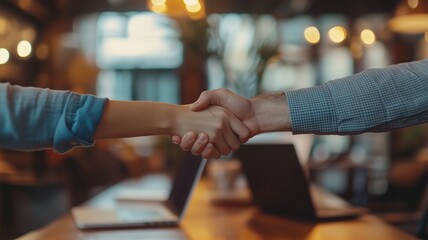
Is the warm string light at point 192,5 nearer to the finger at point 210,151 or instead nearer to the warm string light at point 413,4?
the warm string light at point 413,4

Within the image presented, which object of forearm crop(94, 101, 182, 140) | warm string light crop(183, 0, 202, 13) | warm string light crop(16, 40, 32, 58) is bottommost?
warm string light crop(16, 40, 32, 58)

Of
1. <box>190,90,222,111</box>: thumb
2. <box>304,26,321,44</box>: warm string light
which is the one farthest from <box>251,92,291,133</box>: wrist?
<box>304,26,321,44</box>: warm string light

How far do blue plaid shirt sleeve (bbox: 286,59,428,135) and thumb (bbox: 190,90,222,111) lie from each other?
296 mm

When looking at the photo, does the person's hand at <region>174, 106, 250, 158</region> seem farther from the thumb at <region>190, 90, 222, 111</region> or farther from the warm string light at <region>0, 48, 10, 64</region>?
the warm string light at <region>0, 48, 10, 64</region>

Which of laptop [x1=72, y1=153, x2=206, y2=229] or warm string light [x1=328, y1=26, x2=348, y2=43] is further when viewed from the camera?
warm string light [x1=328, y1=26, x2=348, y2=43]

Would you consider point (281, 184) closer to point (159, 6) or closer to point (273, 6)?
point (159, 6)

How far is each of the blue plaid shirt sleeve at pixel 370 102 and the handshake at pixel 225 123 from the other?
0.16 meters

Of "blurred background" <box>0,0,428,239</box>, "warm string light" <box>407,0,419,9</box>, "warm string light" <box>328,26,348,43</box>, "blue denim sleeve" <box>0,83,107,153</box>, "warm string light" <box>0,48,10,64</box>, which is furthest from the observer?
"warm string light" <box>328,26,348,43</box>

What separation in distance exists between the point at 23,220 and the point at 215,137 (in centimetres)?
318

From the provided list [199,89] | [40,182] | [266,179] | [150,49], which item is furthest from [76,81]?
[266,179]

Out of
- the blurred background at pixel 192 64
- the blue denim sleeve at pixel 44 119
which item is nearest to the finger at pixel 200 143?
the blue denim sleeve at pixel 44 119

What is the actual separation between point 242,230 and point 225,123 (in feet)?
1.05

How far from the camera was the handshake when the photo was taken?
197 centimetres

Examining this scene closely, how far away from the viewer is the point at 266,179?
2408 millimetres
